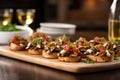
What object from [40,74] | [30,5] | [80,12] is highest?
[30,5]

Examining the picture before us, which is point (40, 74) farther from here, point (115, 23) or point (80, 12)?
point (80, 12)

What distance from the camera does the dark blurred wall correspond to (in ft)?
19.8

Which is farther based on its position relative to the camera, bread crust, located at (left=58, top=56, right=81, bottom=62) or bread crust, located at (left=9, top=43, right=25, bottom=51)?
bread crust, located at (left=9, top=43, right=25, bottom=51)

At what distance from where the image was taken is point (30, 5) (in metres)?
6.39

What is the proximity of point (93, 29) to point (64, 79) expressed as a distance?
5.21 m

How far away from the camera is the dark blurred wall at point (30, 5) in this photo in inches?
238

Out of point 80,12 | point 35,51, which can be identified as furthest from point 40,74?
point 80,12

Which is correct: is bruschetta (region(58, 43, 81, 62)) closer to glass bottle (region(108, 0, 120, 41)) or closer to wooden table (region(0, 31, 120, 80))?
wooden table (region(0, 31, 120, 80))

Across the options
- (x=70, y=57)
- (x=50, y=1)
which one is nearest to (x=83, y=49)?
(x=70, y=57)

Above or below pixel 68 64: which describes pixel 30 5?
above

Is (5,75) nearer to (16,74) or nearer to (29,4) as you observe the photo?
(16,74)

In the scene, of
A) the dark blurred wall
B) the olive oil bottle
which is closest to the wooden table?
the olive oil bottle

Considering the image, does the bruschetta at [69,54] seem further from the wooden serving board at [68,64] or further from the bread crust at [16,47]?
the bread crust at [16,47]

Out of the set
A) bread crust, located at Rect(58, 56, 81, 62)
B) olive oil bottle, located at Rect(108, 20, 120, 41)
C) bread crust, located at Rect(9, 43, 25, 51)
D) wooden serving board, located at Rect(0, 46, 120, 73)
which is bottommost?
wooden serving board, located at Rect(0, 46, 120, 73)
